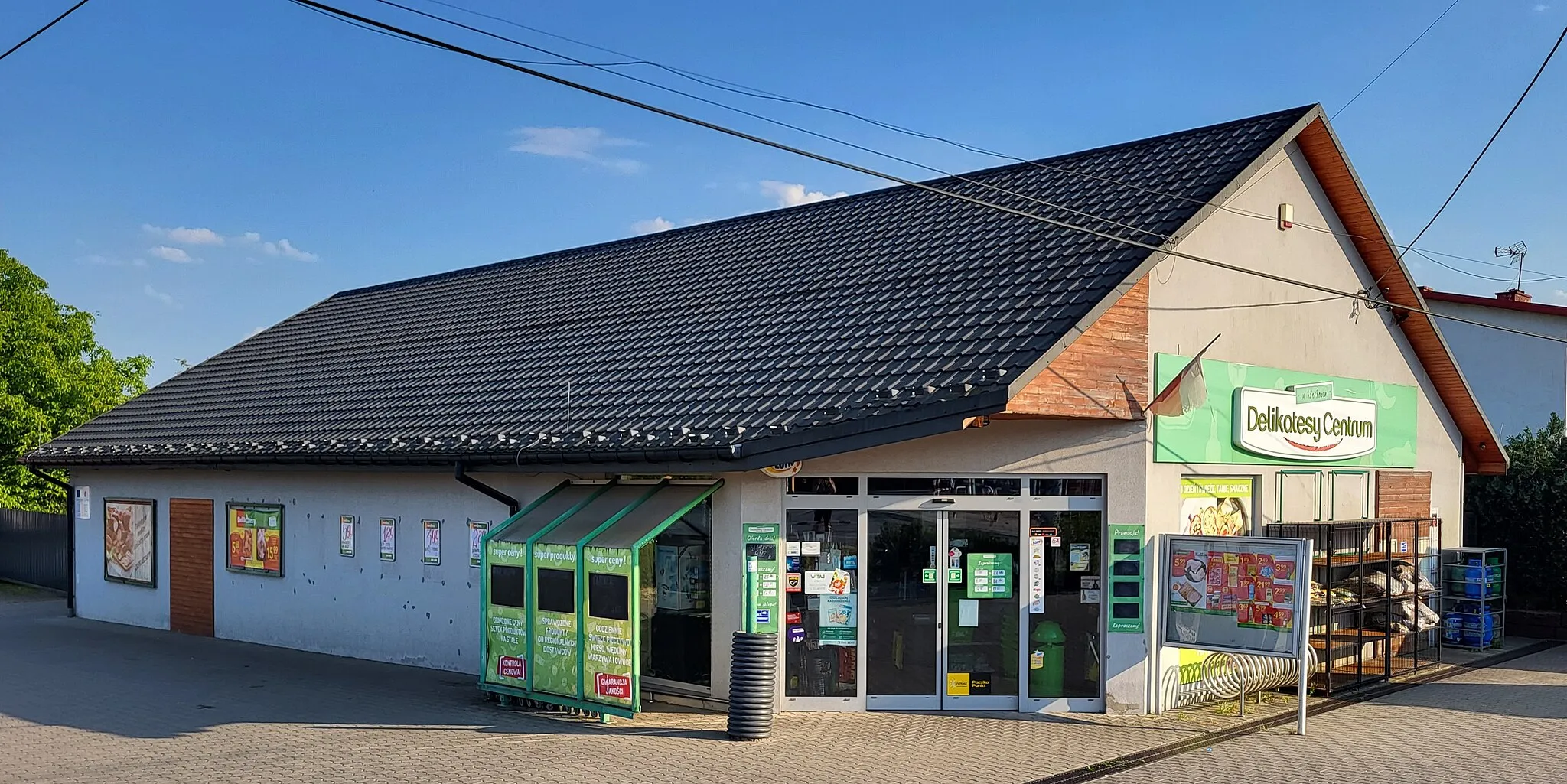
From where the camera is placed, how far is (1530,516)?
19938 mm

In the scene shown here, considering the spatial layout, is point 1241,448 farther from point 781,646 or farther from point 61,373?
point 61,373

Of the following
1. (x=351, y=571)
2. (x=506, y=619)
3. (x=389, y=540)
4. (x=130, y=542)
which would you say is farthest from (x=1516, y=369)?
(x=130, y=542)

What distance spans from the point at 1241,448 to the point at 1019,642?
3.55 metres

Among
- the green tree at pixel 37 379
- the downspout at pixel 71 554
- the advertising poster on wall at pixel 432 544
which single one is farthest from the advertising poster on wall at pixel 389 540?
the green tree at pixel 37 379

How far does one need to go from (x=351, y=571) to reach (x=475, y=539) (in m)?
2.73

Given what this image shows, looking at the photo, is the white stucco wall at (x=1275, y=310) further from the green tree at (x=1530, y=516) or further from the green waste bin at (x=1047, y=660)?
the green tree at (x=1530, y=516)

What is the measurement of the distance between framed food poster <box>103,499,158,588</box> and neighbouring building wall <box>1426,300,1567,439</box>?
23775 mm

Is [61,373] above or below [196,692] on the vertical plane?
above

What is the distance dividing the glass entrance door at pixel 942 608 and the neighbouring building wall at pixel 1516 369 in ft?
54.2

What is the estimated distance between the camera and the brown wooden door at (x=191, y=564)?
19.2 metres

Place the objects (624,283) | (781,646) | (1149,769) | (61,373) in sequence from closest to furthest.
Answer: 1. (1149,769)
2. (781,646)
3. (624,283)
4. (61,373)

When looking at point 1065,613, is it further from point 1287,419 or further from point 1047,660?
point 1287,419

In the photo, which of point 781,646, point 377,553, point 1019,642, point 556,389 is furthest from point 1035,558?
point 377,553

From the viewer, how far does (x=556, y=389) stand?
52.0ft
